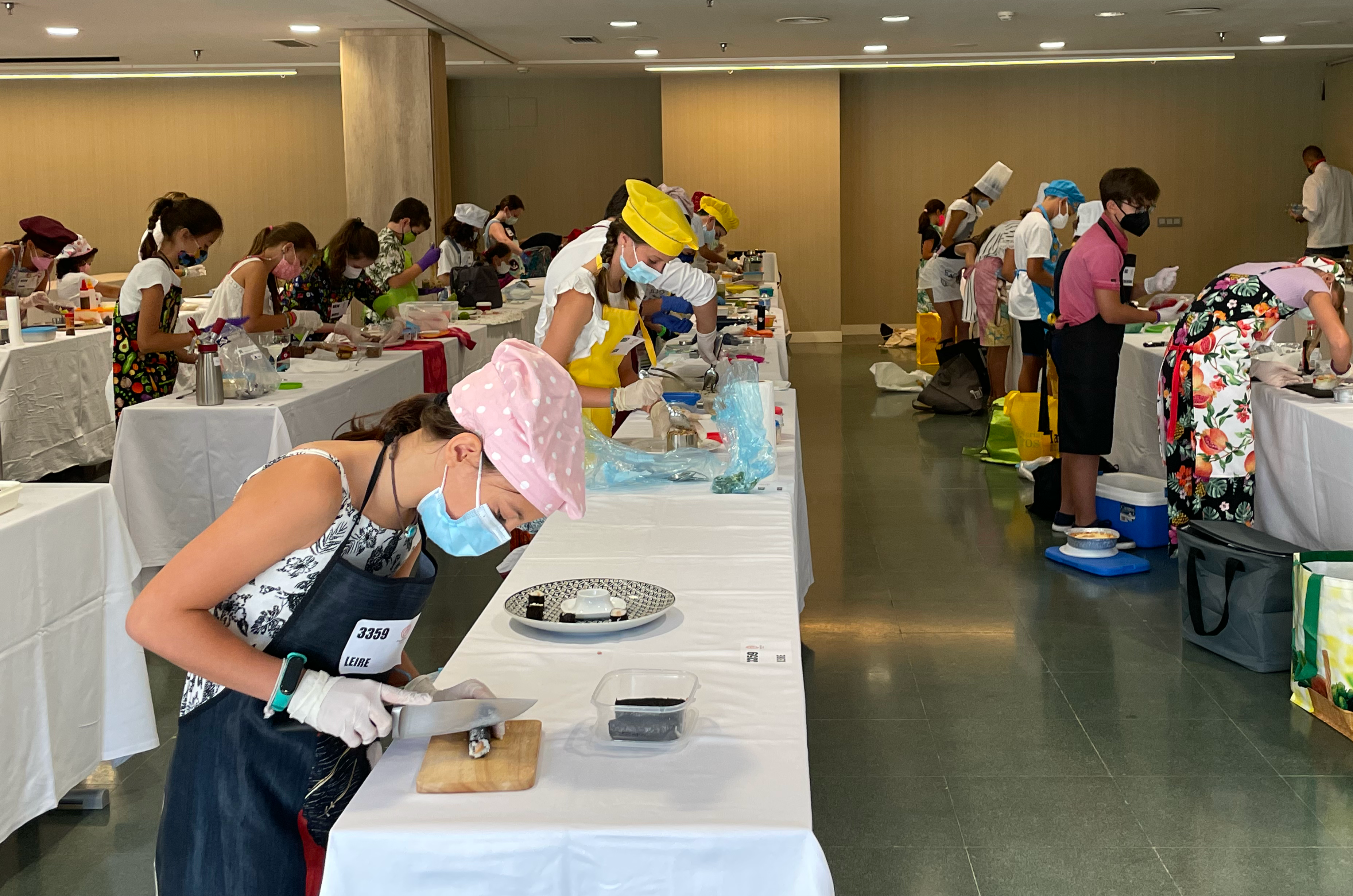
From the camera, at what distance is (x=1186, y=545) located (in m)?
3.57

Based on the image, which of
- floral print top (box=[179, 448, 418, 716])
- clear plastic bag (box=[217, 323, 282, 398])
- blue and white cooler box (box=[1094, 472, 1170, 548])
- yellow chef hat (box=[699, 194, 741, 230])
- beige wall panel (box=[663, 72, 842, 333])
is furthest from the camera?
beige wall panel (box=[663, 72, 842, 333])

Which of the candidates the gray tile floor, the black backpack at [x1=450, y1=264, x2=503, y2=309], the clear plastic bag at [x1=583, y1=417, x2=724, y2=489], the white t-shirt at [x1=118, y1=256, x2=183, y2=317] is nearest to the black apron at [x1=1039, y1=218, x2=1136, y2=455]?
the gray tile floor

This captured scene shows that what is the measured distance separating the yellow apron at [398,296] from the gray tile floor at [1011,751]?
2520 mm

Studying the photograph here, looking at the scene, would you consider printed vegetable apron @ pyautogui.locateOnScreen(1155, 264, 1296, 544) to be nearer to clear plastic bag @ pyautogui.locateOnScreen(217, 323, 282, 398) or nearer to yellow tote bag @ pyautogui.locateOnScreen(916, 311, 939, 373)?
clear plastic bag @ pyautogui.locateOnScreen(217, 323, 282, 398)

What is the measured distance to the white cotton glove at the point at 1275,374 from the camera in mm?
4008

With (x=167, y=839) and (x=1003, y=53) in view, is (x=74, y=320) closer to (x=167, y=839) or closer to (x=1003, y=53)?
(x=167, y=839)

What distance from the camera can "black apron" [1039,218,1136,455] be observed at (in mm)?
4520

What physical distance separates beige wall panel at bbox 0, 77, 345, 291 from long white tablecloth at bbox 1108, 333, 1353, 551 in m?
11.1

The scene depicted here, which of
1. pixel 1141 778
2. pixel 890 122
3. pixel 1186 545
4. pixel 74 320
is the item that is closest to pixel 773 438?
pixel 1141 778

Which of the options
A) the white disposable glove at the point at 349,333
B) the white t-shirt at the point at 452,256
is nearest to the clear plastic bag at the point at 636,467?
the white disposable glove at the point at 349,333

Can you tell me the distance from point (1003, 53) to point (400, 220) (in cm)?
697

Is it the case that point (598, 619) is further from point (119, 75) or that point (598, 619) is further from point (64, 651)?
point (119, 75)

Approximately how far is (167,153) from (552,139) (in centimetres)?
416

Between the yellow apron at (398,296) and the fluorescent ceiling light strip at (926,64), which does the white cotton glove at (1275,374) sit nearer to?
the yellow apron at (398,296)
